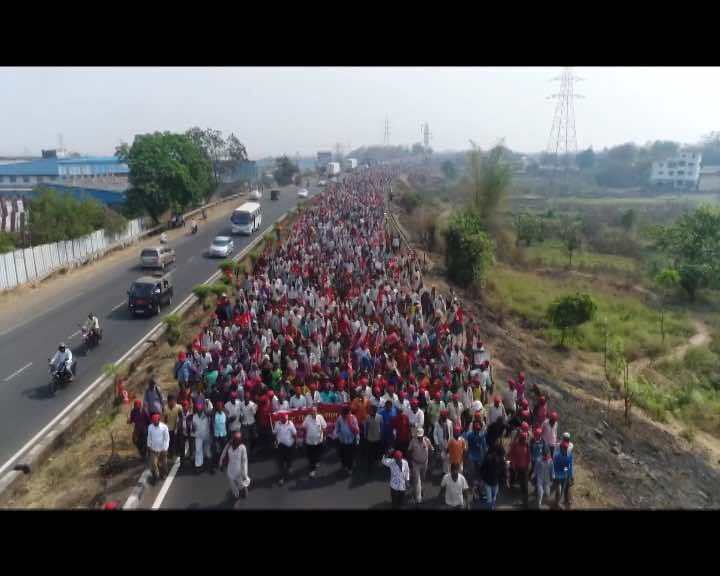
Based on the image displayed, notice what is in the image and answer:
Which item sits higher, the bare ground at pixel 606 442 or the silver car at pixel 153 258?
the silver car at pixel 153 258

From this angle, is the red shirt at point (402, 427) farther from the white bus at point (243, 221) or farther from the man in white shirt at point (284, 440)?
the white bus at point (243, 221)

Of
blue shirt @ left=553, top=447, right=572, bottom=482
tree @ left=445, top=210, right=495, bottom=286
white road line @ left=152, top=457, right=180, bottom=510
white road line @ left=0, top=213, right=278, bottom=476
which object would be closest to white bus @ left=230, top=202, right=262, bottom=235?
tree @ left=445, top=210, right=495, bottom=286

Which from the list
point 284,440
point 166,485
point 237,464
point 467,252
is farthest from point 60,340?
point 467,252

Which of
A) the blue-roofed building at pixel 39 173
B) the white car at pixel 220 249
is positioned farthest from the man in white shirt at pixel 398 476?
the blue-roofed building at pixel 39 173

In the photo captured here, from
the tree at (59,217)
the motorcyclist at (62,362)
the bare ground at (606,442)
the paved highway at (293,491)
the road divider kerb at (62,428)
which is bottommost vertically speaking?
the bare ground at (606,442)

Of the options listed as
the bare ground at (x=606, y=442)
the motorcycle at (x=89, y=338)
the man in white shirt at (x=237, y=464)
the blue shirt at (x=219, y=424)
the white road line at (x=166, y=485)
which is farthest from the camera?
the motorcycle at (x=89, y=338)

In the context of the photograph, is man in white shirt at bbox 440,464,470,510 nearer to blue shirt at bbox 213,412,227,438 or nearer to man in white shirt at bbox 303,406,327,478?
man in white shirt at bbox 303,406,327,478

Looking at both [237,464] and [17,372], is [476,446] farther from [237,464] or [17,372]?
[17,372]
